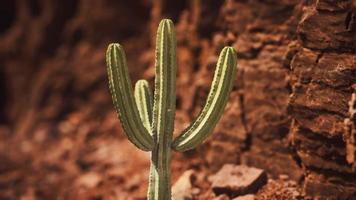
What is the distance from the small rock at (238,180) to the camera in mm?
5027

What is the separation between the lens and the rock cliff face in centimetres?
456

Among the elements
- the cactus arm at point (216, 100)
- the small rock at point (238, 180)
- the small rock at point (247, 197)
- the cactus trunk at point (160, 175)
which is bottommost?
the small rock at point (247, 197)

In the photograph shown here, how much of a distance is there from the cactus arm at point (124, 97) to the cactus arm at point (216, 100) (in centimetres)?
37

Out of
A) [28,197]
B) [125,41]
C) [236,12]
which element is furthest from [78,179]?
[236,12]

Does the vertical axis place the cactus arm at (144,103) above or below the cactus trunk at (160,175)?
above

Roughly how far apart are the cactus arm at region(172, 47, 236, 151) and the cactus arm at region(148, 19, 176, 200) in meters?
0.15

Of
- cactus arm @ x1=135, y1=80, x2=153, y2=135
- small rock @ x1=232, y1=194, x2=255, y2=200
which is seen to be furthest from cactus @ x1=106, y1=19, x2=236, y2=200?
small rock @ x1=232, y1=194, x2=255, y2=200

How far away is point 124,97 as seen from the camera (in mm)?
4359

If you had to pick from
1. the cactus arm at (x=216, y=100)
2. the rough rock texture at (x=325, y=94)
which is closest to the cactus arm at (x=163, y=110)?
the cactus arm at (x=216, y=100)

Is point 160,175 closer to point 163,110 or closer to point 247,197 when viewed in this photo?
point 163,110

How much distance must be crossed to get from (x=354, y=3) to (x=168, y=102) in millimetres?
1801

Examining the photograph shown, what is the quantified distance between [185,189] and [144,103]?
3.72 feet

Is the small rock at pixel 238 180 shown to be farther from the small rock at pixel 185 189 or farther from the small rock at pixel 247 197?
the small rock at pixel 185 189

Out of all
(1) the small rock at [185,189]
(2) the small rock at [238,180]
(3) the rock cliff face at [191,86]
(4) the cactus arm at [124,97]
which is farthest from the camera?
(1) the small rock at [185,189]
